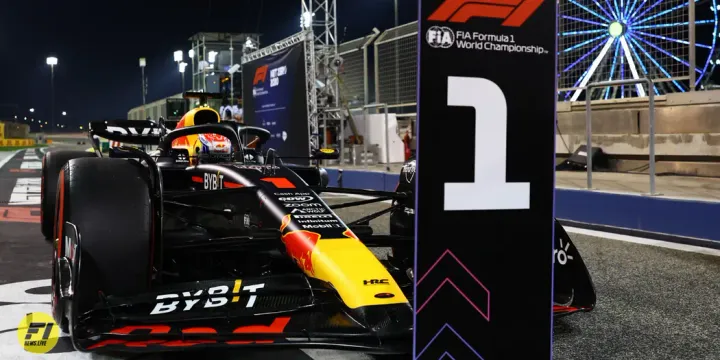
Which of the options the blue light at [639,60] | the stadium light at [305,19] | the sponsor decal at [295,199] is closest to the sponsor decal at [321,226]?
the sponsor decal at [295,199]

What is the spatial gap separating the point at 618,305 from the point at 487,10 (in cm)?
233

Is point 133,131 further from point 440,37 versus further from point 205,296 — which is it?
point 440,37

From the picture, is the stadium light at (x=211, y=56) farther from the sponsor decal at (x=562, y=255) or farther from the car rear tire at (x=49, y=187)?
the sponsor decal at (x=562, y=255)

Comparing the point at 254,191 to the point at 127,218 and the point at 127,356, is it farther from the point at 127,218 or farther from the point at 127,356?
the point at 127,356

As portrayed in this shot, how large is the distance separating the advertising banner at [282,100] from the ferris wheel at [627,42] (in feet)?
15.8

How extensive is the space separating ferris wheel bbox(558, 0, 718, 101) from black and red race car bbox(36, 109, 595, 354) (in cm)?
815

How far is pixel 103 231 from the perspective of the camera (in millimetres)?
2727

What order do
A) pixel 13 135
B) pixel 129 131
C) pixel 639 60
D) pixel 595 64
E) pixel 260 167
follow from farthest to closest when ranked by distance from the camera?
pixel 13 135 < pixel 595 64 < pixel 639 60 < pixel 129 131 < pixel 260 167

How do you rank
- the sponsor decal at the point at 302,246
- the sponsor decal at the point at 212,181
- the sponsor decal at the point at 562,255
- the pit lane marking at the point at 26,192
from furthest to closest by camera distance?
the pit lane marking at the point at 26,192, the sponsor decal at the point at 212,181, the sponsor decal at the point at 562,255, the sponsor decal at the point at 302,246

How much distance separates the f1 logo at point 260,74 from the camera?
47.8 feet

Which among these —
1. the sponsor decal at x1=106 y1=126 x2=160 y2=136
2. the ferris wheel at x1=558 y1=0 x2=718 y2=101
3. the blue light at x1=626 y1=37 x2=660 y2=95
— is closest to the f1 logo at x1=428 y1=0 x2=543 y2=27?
the sponsor decal at x1=106 y1=126 x2=160 y2=136

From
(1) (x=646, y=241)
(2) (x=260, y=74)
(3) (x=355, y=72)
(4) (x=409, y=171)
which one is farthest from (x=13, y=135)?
(4) (x=409, y=171)

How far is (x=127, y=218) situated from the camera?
2.79 meters
